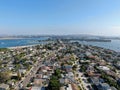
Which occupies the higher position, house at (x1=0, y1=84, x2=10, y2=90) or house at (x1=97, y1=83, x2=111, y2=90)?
house at (x1=0, y1=84, x2=10, y2=90)

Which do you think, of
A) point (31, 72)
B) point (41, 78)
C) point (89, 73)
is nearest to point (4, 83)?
point (41, 78)

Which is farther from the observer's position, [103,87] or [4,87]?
[103,87]

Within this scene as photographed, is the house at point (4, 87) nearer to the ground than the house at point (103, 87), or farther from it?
farther from it

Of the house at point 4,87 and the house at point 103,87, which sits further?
the house at point 103,87

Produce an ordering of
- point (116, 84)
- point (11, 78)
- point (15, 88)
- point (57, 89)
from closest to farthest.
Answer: point (57, 89), point (15, 88), point (116, 84), point (11, 78)

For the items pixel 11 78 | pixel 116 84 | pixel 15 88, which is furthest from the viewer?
pixel 11 78

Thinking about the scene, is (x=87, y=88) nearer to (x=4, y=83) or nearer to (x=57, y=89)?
(x=57, y=89)

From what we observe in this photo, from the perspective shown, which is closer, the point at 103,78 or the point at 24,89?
the point at 24,89

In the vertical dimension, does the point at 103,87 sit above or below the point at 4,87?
below

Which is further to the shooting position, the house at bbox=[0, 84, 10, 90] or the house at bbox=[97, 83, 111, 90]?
the house at bbox=[97, 83, 111, 90]
